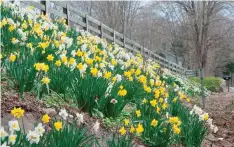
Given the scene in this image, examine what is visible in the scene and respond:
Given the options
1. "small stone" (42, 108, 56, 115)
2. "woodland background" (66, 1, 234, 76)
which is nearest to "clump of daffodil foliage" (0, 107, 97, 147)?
"small stone" (42, 108, 56, 115)

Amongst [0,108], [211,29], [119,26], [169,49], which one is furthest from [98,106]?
[169,49]

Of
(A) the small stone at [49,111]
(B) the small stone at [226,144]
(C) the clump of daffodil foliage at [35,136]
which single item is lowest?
(B) the small stone at [226,144]

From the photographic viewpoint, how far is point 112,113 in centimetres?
348

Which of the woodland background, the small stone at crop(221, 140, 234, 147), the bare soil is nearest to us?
the bare soil

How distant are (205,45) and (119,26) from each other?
18.1 ft

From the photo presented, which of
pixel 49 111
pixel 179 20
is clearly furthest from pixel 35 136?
pixel 179 20

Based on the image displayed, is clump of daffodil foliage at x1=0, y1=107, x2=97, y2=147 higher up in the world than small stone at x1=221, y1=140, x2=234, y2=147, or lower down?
higher up

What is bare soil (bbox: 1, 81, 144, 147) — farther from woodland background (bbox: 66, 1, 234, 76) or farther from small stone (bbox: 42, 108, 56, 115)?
woodland background (bbox: 66, 1, 234, 76)

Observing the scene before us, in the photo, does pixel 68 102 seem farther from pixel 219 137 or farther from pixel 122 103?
pixel 219 137

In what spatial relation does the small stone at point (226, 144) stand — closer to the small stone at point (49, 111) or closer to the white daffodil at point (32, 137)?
the small stone at point (49, 111)

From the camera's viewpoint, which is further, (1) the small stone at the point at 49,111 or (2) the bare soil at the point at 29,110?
(1) the small stone at the point at 49,111

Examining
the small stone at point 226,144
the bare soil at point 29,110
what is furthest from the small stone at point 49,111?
the small stone at point 226,144

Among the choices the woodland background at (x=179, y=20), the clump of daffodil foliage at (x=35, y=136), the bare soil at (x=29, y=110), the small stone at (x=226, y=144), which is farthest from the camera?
the woodland background at (x=179, y=20)

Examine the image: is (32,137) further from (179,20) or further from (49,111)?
(179,20)
